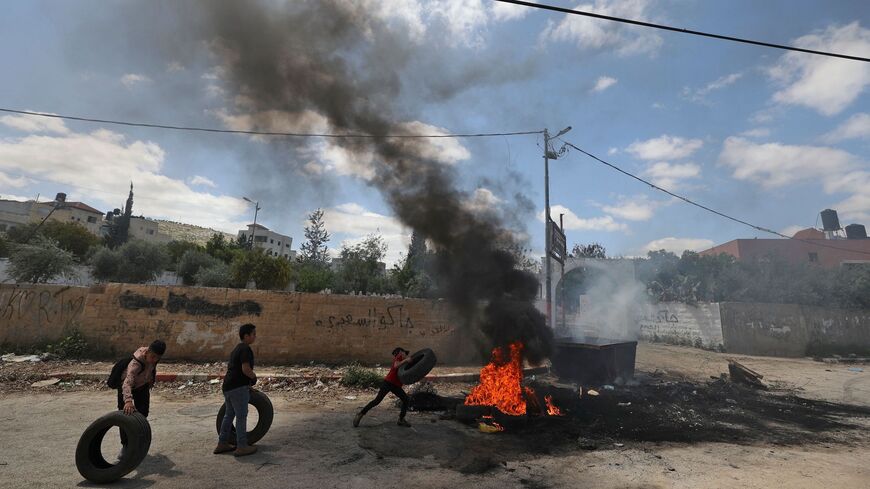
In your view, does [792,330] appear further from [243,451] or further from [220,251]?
[220,251]

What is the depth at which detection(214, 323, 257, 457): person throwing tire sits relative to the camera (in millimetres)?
4895

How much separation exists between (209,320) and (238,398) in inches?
273

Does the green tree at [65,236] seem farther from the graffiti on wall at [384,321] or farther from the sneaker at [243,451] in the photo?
the sneaker at [243,451]

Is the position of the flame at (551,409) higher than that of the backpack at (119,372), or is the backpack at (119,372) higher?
the backpack at (119,372)

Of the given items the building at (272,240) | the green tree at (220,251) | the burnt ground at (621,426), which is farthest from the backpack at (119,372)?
the building at (272,240)

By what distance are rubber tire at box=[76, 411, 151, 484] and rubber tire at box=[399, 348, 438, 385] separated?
12.1 ft

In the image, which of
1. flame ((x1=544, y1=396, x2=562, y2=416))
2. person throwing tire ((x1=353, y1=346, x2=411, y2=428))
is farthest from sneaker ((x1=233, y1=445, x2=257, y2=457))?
A: flame ((x1=544, y1=396, x2=562, y2=416))

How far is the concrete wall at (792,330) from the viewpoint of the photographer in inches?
723

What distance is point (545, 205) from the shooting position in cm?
1605

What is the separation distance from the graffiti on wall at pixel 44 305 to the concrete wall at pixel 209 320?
2 cm

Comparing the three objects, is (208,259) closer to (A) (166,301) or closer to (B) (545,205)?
(A) (166,301)

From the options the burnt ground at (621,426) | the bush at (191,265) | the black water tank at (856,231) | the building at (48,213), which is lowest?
the burnt ground at (621,426)

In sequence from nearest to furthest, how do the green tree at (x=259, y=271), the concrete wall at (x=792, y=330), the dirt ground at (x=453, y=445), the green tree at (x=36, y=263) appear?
the dirt ground at (x=453, y=445)
the concrete wall at (x=792, y=330)
the green tree at (x=36, y=263)
the green tree at (x=259, y=271)

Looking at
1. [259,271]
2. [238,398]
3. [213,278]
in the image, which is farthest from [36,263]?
[238,398]
